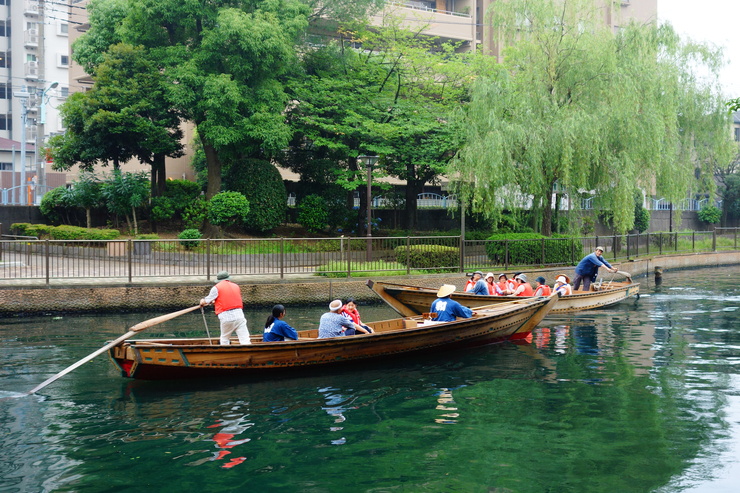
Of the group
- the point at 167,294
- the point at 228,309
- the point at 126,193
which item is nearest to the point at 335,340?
the point at 228,309

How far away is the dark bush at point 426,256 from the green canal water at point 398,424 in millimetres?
7915

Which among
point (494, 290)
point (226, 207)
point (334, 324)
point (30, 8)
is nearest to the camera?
point (334, 324)

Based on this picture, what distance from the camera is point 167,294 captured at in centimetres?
2012

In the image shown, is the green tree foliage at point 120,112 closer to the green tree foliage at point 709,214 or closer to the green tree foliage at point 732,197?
the green tree foliage at point 709,214

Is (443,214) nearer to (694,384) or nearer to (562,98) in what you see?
(562,98)

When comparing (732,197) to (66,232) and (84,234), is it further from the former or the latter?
(66,232)

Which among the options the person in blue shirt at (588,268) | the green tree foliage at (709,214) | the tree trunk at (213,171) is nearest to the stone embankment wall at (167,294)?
the person in blue shirt at (588,268)

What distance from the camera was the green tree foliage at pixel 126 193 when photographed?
98.1 ft

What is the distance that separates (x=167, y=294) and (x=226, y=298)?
782 cm

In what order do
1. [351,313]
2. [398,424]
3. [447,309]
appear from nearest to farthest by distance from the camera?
[398,424] → [351,313] → [447,309]

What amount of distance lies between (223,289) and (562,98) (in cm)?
1905

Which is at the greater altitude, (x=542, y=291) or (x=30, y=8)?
(x=30, y=8)

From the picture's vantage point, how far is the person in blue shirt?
21719 mm

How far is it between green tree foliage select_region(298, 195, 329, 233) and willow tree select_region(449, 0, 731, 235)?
677 cm
